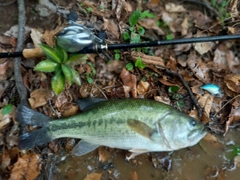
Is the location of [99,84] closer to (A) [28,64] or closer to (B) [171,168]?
(A) [28,64]

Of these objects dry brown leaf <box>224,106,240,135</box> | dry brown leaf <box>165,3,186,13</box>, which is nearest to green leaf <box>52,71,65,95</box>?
dry brown leaf <box>165,3,186,13</box>

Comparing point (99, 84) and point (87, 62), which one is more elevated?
point (87, 62)

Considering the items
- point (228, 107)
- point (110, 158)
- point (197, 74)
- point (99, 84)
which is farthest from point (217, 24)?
point (110, 158)

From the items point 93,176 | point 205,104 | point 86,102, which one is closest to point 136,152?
point 93,176

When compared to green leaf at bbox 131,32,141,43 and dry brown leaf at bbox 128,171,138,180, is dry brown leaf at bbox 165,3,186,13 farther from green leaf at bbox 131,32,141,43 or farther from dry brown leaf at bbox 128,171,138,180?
dry brown leaf at bbox 128,171,138,180

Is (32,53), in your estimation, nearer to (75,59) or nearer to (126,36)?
(75,59)

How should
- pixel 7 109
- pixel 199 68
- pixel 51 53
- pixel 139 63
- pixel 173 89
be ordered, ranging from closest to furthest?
pixel 51 53 < pixel 7 109 < pixel 139 63 < pixel 173 89 < pixel 199 68

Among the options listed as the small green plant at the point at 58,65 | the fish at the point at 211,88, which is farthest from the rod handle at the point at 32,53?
the fish at the point at 211,88
